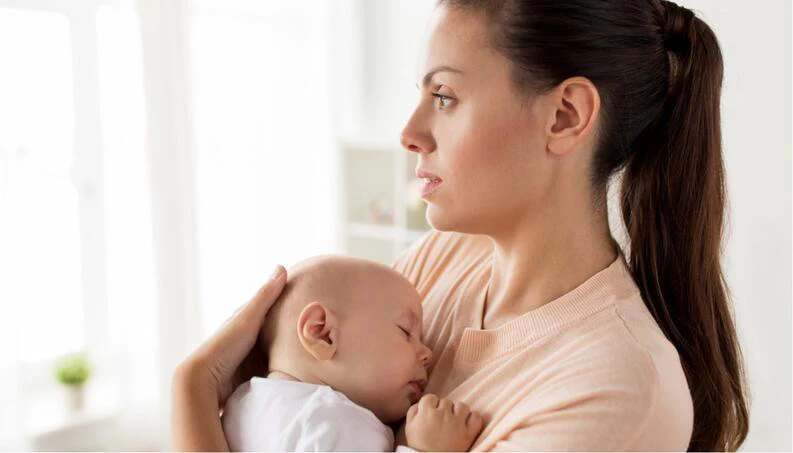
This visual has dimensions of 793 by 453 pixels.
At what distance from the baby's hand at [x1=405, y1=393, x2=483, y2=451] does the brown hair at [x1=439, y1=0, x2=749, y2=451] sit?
0.41 meters

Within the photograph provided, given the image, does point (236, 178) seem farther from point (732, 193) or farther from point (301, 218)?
point (732, 193)

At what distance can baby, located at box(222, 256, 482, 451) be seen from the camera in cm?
121

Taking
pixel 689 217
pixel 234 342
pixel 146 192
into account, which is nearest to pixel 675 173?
pixel 689 217

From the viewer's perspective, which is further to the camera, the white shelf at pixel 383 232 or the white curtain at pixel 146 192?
the white shelf at pixel 383 232

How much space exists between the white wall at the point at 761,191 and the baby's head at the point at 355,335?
157cm

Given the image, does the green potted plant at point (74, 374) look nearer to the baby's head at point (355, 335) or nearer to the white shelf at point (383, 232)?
the white shelf at point (383, 232)

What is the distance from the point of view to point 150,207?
3500 mm

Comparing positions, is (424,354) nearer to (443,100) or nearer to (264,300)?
(264,300)

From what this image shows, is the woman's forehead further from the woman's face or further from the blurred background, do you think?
the blurred background

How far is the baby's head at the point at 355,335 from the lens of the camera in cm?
132

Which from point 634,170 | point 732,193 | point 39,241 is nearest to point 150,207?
point 39,241

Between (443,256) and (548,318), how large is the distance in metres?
0.40

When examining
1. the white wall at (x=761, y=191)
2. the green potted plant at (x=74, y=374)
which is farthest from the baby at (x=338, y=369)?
the green potted plant at (x=74, y=374)

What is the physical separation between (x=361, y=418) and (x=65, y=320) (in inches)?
100
